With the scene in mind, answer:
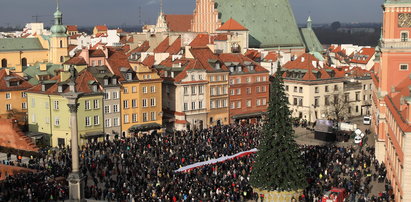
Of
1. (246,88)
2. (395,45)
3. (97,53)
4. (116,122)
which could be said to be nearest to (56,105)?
(116,122)

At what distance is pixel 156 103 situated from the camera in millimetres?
74375

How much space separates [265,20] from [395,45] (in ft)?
185

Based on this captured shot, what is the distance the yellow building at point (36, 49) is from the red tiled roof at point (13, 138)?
2558 centimetres

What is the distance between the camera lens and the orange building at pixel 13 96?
73188 millimetres

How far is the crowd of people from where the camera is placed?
45812mm

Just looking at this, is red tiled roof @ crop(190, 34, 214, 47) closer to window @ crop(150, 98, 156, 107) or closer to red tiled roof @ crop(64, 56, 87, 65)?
window @ crop(150, 98, 156, 107)

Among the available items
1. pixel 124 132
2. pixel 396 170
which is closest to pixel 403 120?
A: pixel 396 170

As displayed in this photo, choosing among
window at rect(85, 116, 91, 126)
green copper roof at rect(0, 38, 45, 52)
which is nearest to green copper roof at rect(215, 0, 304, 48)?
green copper roof at rect(0, 38, 45, 52)

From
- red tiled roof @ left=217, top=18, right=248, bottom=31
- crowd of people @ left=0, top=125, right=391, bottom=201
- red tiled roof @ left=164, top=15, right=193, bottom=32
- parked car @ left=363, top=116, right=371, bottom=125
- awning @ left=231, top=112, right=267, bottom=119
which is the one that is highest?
red tiled roof @ left=164, top=15, right=193, bottom=32

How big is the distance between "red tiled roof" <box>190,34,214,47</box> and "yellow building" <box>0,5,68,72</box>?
1924 cm

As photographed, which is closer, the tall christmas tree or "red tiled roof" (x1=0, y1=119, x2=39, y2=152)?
the tall christmas tree

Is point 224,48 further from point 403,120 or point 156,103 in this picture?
point 403,120

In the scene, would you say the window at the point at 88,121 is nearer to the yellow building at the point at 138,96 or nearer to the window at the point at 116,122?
the window at the point at 116,122

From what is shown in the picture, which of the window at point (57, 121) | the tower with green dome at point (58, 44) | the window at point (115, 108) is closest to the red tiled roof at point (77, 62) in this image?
the window at point (115, 108)
